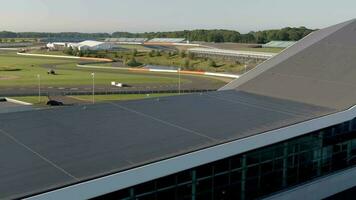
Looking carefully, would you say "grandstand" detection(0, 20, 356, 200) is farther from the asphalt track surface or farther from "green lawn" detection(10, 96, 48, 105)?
the asphalt track surface

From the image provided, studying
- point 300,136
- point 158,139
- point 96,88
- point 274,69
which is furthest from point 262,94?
point 96,88

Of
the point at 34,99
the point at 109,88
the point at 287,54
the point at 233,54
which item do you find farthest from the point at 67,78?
the point at 233,54

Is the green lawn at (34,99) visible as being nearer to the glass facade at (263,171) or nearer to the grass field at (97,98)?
the grass field at (97,98)

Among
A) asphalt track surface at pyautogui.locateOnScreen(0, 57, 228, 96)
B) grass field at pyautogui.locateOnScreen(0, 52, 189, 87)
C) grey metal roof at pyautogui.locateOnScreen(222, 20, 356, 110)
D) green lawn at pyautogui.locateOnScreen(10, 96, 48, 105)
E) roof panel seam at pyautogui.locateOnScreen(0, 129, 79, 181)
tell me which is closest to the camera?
roof panel seam at pyautogui.locateOnScreen(0, 129, 79, 181)

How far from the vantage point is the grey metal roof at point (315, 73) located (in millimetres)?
26619

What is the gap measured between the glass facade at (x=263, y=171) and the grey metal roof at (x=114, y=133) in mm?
917

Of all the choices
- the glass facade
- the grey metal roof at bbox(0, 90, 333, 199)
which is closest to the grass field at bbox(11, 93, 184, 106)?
the grey metal roof at bbox(0, 90, 333, 199)

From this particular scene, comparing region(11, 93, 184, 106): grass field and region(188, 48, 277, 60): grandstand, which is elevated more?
region(188, 48, 277, 60): grandstand

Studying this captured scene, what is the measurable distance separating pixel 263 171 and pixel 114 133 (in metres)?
6.77

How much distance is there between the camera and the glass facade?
1625 cm

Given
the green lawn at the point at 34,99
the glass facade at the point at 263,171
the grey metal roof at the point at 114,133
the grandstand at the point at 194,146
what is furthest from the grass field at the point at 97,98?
the glass facade at the point at 263,171

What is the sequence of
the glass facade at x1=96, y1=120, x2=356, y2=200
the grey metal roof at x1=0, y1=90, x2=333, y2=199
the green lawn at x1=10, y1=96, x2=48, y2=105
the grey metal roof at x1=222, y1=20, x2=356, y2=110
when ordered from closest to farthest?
the grey metal roof at x1=0, y1=90, x2=333, y2=199
the glass facade at x1=96, y1=120, x2=356, y2=200
the grey metal roof at x1=222, y1=20, x2=356, y2=110
the green lawn at x1=10, y1=96, x2=48, y2=105

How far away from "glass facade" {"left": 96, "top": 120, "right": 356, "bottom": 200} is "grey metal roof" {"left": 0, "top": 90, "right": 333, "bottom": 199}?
0.92 metres

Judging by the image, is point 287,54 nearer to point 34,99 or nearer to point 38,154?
point 38,154
